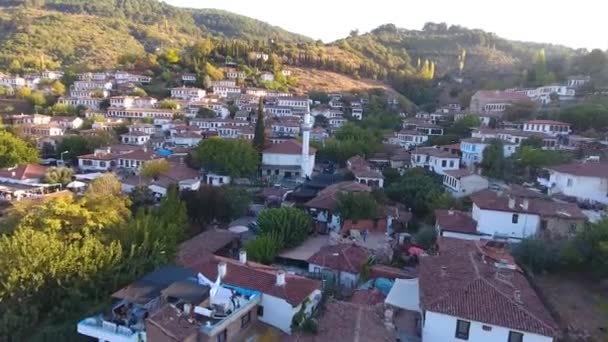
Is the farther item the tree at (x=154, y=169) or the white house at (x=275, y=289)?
the tree at (x=154, y=169)

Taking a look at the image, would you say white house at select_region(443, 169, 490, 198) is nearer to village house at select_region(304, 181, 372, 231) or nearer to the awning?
village house at select_region(304, 181, 372, 231)

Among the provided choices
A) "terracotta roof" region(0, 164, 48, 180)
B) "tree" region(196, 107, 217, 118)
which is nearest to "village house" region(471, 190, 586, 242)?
"terracotta roof" region(0, 164, 48, 180)

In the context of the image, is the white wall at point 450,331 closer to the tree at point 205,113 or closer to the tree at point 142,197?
the tree at point 142,197

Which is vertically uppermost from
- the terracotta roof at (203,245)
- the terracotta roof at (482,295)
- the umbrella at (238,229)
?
the terracotta roof at (482,295)

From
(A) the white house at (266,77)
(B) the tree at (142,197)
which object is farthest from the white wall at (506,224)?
(A) the white house at (266,77)

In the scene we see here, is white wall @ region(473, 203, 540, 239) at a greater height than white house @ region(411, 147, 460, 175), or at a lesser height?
lesser

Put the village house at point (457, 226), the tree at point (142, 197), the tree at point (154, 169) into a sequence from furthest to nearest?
the tree at point (154, 169), the tree at point (142, 197), the village house at point (457, 226)
